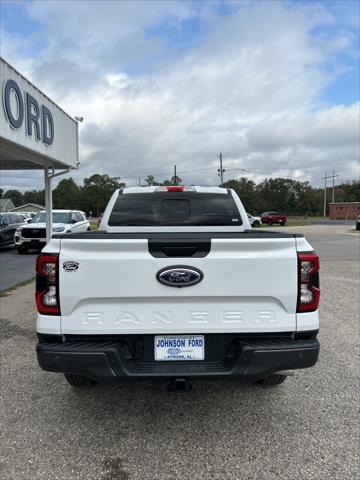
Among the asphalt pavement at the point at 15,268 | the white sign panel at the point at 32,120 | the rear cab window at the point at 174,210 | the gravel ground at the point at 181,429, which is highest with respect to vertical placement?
the white sign panel at the point at 32,120

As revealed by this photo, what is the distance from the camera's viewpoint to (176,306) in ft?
9.10

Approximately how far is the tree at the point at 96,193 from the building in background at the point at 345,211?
52.2 metres

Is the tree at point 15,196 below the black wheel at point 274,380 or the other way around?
the other way around

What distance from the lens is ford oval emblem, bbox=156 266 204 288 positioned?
273cm

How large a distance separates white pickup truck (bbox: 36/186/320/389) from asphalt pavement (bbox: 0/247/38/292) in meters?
6.74

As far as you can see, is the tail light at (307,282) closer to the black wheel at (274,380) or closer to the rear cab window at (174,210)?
the black wheel at (274,380)

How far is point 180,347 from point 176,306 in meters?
0.29

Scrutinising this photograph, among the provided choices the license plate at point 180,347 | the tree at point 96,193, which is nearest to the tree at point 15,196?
the tree at point 96,193

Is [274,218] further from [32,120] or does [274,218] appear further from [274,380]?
[274,380]

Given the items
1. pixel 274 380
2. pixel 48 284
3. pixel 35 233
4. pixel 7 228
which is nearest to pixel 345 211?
pixel 7 228

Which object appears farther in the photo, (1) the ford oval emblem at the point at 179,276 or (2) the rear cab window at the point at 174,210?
(2) the rear cab window at the point at 174,210

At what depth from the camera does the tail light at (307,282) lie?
2.79 m

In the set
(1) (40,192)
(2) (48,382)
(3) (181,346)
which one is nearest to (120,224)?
(2) (48,382)

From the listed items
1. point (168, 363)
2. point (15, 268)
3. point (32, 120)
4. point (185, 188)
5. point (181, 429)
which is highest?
point (32, 120)
